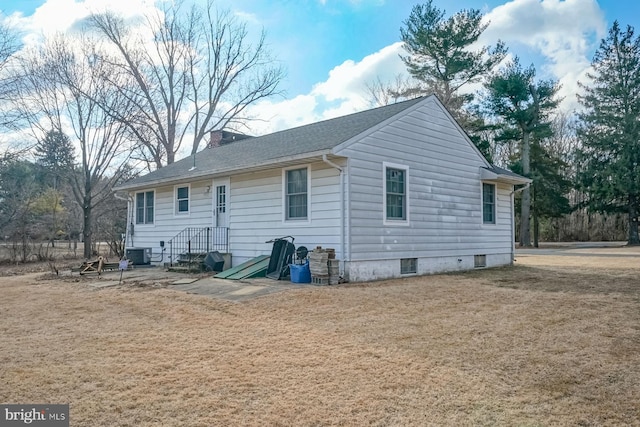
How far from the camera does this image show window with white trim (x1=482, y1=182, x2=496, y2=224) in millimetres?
13540

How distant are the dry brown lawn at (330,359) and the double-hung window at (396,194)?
3.12 meters

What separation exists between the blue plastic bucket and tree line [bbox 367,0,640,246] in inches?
742

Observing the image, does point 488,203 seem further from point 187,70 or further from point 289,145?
point 187,70

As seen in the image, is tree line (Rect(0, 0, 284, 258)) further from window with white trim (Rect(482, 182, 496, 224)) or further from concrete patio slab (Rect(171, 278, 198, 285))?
window with white trim (Rect(482, 182, 496, 224))

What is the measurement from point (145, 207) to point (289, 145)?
6864mm

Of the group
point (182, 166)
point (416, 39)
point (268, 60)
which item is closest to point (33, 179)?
point (268, 60)

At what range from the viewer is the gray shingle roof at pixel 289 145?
9961mm

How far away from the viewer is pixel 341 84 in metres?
25.5

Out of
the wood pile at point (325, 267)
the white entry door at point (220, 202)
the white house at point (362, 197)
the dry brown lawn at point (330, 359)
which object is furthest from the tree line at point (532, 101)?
the dry brown lawn at point (330, 359)

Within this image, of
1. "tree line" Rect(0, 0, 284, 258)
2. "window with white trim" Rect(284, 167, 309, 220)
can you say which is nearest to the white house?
"window with white trim" Rect(284, 167, 309, 220)

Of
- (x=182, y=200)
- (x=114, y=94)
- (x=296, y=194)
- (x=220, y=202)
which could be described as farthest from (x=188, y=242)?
(x=114, y=94)

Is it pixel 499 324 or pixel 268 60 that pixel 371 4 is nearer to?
pixel 499 324

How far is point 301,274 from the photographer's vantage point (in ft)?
30.5

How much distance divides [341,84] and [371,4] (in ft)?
41.2
